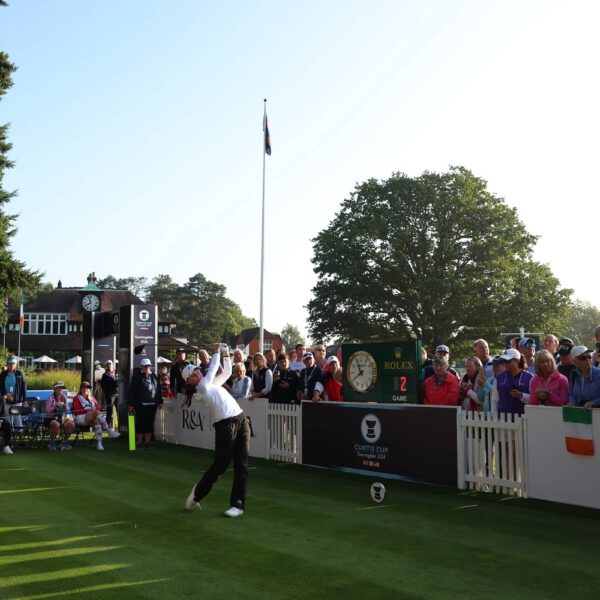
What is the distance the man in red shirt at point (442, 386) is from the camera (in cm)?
1112

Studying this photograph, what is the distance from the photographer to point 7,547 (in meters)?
7.31

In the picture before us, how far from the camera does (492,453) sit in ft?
33.5

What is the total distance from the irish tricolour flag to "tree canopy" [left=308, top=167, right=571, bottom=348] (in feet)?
113

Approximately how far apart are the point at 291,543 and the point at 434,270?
126 feet

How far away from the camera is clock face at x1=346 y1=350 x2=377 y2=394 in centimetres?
1217

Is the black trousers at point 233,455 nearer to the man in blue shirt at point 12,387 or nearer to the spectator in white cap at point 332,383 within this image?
the spectator in white cap at point 332,383

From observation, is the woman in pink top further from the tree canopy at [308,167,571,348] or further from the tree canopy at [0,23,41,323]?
the tree canopy at [308,167,571,348]

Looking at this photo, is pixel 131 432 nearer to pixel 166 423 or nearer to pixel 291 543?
pixel 166 423

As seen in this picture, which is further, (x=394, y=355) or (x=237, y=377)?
(x=237, y=377)

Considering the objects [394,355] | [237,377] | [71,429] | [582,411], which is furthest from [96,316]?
[582,411]

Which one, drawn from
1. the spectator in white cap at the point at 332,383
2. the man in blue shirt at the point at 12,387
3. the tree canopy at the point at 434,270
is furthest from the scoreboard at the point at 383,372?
the tree canopy at the point at 434,270

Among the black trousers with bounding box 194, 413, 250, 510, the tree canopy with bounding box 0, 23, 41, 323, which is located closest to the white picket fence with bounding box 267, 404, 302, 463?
the black trousers with bounding box 194, 413, 250, 510

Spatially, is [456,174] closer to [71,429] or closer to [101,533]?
[71,429]

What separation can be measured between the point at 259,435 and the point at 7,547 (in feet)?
24.9
